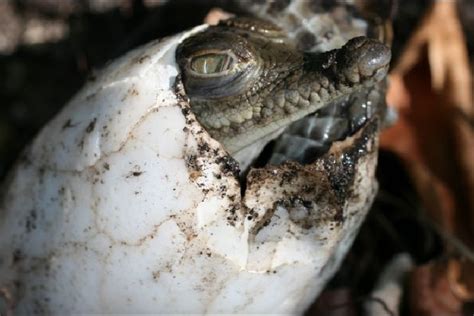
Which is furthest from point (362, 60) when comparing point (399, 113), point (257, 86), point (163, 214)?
point (399, 113)

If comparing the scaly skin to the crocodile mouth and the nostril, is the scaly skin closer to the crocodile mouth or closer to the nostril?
the nostril

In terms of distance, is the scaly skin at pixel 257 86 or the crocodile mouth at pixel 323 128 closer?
the scaly skin at pixel 257 86

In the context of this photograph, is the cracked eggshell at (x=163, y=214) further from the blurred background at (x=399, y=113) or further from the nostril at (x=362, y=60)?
the blurred background at (x=399, y=113)

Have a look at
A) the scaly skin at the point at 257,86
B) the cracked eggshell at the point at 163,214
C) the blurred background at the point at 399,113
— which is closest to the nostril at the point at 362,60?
the scaly skin at the point at 257,86

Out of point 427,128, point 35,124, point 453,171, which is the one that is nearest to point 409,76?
point 427,128

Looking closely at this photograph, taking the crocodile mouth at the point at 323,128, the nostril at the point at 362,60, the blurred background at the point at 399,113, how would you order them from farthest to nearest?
the blurred background at the point at 399,113
the crocodile mouth at the point at 323,128
the nostril at the point at 362,60

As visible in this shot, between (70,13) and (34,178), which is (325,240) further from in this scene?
(70,13)
